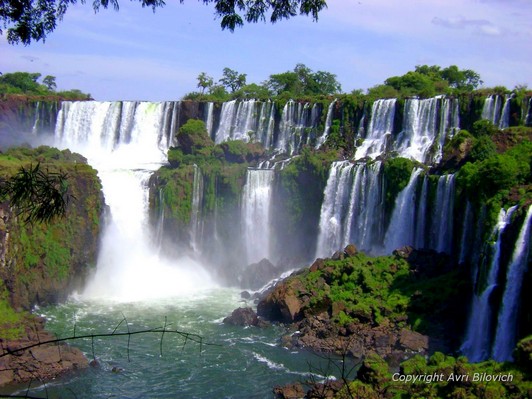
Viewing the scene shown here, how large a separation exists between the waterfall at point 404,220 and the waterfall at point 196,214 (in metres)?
8.74

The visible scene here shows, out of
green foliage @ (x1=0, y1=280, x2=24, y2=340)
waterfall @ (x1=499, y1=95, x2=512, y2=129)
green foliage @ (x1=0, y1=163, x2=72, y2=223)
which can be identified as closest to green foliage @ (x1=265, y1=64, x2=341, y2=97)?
waterfall @ (x1=499, y1=95, x2=512, y2=129)

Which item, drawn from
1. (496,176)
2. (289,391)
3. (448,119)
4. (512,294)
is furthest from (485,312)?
(448,119)

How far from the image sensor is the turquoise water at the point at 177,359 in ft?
52.7

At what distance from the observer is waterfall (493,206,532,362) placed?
16.5m

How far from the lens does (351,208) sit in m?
26.2

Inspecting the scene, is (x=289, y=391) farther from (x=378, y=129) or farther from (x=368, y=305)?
(x=378, y=129)

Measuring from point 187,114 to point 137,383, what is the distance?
2191 centimetres

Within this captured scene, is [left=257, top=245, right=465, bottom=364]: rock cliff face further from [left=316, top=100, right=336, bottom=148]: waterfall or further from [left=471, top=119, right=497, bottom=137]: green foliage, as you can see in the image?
[left=316, top=100, right=336, bottom=148]: waterfall

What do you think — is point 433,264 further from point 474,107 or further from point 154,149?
point 154,149

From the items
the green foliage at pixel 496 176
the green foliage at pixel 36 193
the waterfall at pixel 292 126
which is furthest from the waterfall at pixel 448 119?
the green foliage at pixel 36 193

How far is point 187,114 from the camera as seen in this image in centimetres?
3622
